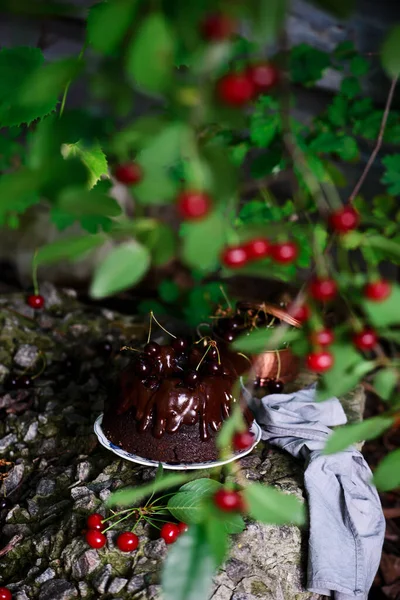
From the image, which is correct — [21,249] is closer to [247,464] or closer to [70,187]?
[247,464]

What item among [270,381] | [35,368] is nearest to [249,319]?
[270,381]

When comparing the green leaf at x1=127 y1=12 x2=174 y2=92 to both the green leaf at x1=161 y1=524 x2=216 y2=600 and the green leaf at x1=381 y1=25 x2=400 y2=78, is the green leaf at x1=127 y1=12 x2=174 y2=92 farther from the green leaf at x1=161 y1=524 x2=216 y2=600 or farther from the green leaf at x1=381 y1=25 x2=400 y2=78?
the green leaf at x1=161 y1=524 x2=216 y2=600

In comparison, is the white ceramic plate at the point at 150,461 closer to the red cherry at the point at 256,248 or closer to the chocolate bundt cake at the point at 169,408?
the chocolate bundt cake at the point at 169,408

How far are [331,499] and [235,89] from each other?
4.39 ft

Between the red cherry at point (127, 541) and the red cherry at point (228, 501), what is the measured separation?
2.90ft

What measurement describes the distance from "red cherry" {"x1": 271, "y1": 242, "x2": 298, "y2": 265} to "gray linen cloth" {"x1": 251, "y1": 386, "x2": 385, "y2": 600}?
1.08 meters

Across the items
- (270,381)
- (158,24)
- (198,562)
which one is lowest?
(270,381)

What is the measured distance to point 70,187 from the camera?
59 cm

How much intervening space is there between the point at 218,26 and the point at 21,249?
298 cm

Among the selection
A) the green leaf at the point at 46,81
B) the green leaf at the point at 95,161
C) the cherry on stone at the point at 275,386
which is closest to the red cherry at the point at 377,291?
the green leaf at the point at 46,81

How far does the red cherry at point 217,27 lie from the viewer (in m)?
0.51

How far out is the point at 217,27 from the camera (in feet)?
1.67

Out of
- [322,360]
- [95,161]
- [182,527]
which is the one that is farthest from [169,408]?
[322,360]

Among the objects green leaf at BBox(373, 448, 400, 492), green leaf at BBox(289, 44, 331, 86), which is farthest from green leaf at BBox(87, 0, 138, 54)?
green leaf at BBox(289, 44, 331, 86)
